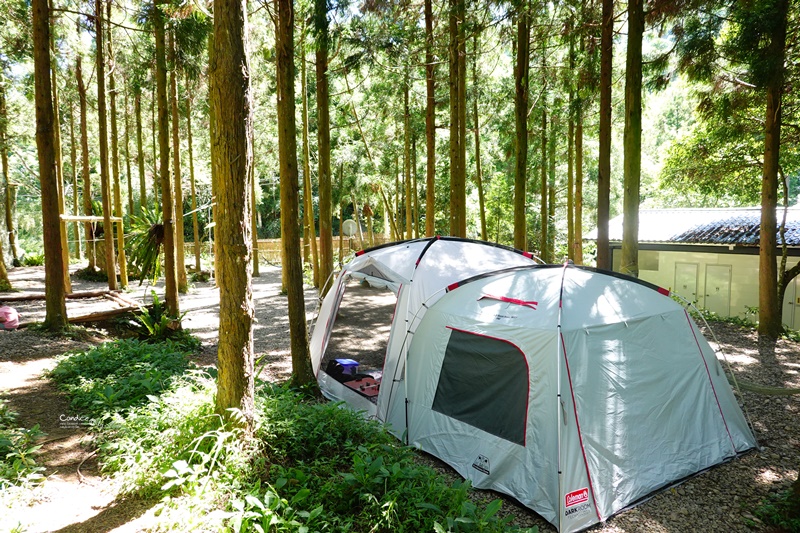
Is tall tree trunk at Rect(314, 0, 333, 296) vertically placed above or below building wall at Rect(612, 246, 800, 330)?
above

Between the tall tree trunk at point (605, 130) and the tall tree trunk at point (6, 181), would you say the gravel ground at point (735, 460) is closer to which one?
the tall tree trunk at point (605, 130)

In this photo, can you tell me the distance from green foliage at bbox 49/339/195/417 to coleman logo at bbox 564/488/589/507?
342 centimetres

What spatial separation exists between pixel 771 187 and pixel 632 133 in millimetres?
3228

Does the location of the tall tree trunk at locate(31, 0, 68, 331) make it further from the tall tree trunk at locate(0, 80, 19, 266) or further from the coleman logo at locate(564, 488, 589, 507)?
the tall tree trunk at locate(0, 80, 19, 266)

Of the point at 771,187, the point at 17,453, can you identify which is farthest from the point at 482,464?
the point at 771,187

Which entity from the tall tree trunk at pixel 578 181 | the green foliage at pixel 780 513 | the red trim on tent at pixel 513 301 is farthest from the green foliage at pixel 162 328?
the tall tree trunk at pixel 578 181

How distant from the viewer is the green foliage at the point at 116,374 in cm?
473

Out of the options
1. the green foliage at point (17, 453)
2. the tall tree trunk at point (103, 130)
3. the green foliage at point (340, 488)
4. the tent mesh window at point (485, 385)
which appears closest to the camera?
the green foliage at point (340, 488)

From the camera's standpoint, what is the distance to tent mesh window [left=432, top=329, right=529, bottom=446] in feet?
14.5

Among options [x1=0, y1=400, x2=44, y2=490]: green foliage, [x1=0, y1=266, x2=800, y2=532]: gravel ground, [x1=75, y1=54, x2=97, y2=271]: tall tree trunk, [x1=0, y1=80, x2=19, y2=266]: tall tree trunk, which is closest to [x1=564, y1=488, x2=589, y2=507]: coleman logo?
[x1=0, y1=266, x2=800, y2=532]: gravel ground

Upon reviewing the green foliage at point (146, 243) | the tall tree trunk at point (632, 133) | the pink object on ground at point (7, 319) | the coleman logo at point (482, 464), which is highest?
the tall tree trunk at point (632, 133)

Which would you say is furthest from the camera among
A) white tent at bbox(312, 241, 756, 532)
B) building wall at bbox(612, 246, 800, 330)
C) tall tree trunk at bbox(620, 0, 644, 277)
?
building wall at bbox(612, 246, 800, 330)

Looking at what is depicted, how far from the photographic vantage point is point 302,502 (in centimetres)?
316

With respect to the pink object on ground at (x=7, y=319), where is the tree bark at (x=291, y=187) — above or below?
above
